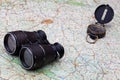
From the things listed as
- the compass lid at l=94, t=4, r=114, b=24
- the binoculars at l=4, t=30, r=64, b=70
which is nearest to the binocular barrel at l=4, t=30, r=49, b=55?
the binoculars at l=4, t=30, r=64, b=70

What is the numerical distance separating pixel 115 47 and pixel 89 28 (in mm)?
170

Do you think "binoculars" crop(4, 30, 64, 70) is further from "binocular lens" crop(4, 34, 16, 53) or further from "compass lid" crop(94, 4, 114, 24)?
"compass lid" crop(94, 4, 114, 24)

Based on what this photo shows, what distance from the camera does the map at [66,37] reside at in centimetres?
106

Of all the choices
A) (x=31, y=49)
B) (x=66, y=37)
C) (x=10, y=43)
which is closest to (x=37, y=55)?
(x=31, y=49)

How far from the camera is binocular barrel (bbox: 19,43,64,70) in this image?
0.98 m

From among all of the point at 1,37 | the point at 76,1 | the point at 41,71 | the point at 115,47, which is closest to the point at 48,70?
the point at 41,71

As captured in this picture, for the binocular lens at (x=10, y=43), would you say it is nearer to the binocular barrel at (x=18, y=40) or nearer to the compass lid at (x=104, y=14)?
the binocular barrel at (x=18, y=40)

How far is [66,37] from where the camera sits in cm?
130

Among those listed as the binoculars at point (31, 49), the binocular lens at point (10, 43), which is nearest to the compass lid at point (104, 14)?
the binoculars at point (31, 49)

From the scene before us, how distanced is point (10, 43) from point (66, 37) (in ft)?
1.07

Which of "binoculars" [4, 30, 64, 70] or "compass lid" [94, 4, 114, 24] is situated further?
"compass lid" [94, 4, 114, 24]

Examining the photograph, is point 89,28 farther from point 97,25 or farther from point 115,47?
point 115,47

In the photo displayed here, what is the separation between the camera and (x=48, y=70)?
106 cm

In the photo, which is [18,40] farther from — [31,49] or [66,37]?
[66,37]
